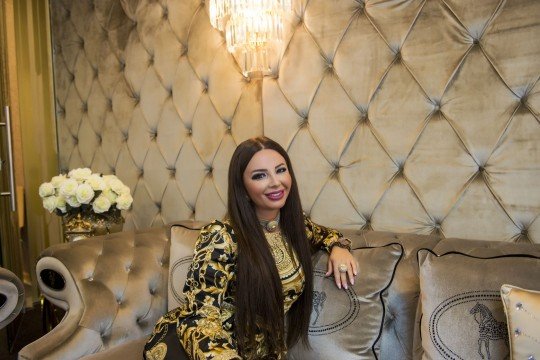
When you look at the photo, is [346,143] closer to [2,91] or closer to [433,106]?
[433,106]

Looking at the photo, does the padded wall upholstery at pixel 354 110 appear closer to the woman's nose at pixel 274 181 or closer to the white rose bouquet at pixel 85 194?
the white rose bouquet at pixel 85 194

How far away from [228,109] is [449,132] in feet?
3.14

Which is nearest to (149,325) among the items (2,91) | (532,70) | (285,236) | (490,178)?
(285,236)

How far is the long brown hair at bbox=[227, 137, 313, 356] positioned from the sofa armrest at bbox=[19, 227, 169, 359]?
484mm

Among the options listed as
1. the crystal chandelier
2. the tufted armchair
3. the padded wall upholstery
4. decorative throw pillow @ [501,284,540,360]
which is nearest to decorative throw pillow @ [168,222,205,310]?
the padded wall upholstery

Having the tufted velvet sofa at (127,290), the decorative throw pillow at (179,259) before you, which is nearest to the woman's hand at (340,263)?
the tufted velvet sofa at (127,290)

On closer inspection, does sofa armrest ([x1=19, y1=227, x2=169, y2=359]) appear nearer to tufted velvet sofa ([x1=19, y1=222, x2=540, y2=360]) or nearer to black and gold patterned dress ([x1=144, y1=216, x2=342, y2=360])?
tufted velvet sofa ([x1=19, y1=222, x2=540, y2=360])

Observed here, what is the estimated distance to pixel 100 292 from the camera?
1.57 m

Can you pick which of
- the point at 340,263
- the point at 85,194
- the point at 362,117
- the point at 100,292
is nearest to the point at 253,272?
the point at 340,263

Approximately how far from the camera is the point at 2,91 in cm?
300

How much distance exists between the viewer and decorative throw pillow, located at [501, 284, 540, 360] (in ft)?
3.18

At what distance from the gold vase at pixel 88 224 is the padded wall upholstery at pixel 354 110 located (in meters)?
0.24

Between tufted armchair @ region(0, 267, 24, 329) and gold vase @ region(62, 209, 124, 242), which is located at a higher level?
gold vase @ region(62, 209, 124, 242)

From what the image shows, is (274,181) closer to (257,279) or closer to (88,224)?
(257,279)
